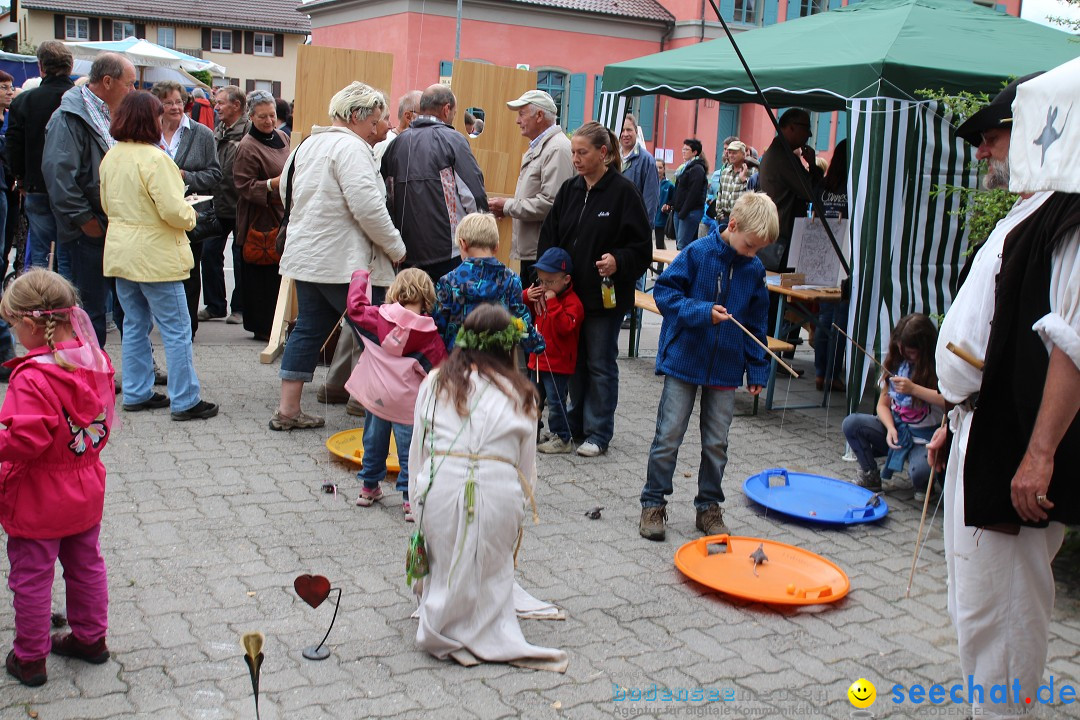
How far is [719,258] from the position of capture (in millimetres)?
4832

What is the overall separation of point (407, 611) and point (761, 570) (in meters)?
1.55

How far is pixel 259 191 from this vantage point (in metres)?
7.83

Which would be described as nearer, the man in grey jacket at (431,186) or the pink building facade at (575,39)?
the man in grey jacket at (431,186)

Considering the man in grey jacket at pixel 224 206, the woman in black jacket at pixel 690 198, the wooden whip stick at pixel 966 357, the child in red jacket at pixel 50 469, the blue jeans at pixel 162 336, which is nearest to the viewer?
the wooden whip stick at pixel 966 357

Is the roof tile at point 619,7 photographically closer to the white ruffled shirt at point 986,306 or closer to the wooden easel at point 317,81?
the wooden easel at point 317,81

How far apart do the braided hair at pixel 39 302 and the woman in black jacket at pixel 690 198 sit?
38.8ft

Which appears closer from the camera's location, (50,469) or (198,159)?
(50,469)

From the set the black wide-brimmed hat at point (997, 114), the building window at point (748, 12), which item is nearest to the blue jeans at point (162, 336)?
the black wide-brimmed hat at point (997, 114)

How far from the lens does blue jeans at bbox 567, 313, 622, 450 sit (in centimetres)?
611

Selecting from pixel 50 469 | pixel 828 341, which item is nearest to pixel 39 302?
pixel 50 469

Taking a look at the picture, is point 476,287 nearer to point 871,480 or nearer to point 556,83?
point 871,480

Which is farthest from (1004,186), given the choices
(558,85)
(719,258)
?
(558,85)

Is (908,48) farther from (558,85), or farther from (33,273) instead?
(558,85)

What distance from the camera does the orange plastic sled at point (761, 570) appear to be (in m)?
4.25
